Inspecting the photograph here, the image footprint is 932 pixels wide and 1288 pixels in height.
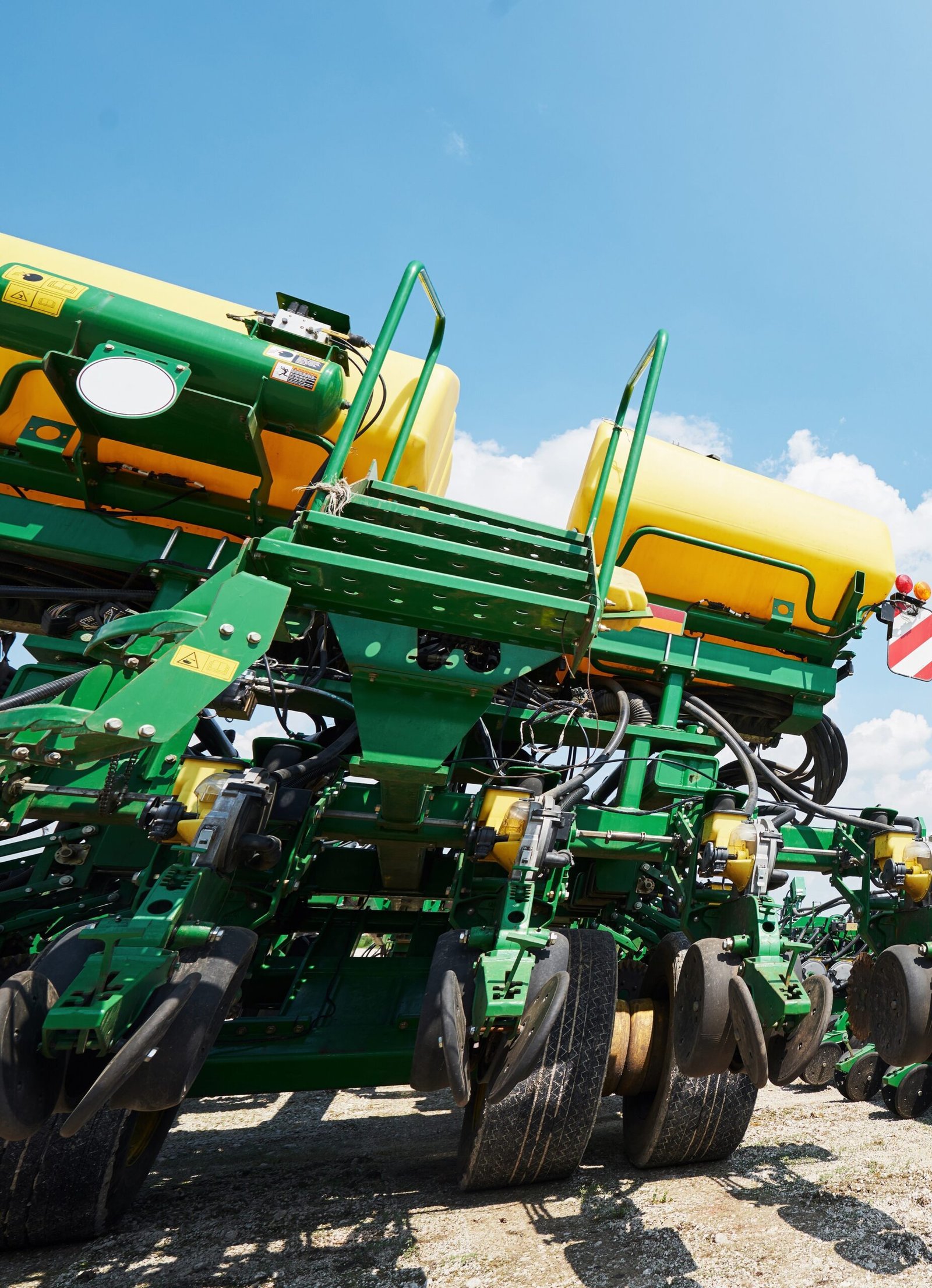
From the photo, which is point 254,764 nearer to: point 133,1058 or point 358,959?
point 358,959

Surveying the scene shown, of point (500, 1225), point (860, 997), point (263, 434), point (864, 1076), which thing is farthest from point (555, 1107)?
point (864, 1076)

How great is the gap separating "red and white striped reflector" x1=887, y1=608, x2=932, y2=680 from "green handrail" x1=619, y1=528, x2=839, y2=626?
326mm

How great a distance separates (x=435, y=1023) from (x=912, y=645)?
139 inches

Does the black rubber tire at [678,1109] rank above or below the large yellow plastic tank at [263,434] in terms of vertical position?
below

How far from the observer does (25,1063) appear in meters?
1.79

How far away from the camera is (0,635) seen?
401 cm

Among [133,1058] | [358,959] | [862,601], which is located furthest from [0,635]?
[862,601]

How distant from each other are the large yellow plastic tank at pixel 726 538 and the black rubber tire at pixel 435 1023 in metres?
2.40

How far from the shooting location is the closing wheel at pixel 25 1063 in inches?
67.6

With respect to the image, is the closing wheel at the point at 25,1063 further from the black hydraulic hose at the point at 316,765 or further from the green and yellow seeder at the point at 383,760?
the black hydraulic hose at the point at 316,765

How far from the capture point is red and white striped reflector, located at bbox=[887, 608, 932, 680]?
13.4 ft

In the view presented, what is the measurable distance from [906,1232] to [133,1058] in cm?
317

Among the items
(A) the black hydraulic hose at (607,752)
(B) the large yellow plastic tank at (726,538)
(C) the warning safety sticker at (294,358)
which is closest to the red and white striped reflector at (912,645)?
(B) the large yellow plastic tank at (726,538)

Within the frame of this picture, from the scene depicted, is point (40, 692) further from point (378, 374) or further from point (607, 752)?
point (607, 752)
